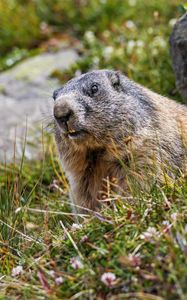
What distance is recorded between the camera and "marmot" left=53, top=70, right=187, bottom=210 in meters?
5.80

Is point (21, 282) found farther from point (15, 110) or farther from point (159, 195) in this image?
point (15, 110)

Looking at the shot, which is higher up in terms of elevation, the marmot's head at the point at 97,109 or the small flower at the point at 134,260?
the marmot's head at the point at 97,109

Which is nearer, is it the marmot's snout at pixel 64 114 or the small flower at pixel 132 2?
the marmot's snout at pixel 64 114

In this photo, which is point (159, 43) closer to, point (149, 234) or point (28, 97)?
point (28, 97)

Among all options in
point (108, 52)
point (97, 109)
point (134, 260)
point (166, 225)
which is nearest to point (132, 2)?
point (108, 52)

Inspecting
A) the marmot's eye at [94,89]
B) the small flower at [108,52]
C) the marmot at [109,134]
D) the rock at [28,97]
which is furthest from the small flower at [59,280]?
the small flower at [108,52]

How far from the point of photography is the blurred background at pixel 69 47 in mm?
9266

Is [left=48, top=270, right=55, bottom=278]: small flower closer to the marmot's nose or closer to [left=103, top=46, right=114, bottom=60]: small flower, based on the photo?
the marmot's nose

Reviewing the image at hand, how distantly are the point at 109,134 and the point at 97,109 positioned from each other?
0.81ft

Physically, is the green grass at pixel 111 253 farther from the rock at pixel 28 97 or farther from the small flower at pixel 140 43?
the small flower at pixel 140 43

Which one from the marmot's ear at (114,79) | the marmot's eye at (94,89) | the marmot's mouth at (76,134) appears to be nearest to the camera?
the marmot's mouth at (76,134)

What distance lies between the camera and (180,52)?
24.3ft

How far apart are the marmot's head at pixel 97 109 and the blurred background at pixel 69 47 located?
165 centimetres

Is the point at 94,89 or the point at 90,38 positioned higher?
the point at 90,38
